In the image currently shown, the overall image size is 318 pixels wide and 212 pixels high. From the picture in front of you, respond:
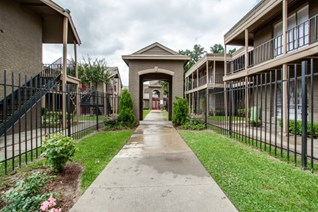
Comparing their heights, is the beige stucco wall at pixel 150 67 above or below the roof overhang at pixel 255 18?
below

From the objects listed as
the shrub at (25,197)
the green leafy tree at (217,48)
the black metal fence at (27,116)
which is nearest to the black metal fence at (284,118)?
the shrub at (25,197)

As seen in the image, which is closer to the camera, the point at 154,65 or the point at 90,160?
the point at 90,160

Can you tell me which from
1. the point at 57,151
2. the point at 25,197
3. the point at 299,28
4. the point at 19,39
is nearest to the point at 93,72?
the point at 19,39

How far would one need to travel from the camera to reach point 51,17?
12484mm

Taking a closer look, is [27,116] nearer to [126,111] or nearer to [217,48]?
[126,111]

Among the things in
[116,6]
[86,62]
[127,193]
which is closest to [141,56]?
[116,6]

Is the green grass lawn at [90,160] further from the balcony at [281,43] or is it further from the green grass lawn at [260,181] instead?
the balcony at [281,43]

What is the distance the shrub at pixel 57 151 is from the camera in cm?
402

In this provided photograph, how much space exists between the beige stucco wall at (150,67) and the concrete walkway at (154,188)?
8263mm

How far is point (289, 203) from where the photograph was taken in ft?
9.72

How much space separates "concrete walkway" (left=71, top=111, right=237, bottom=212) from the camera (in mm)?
3000

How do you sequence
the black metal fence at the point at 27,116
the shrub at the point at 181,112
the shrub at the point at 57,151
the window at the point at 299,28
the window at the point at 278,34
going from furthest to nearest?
the shrub at the point at 181,112, the window at the point at 278,34, the window at the point at 299,28, the black metal fence at the point at 27,116, the shrub at the point at 57,151

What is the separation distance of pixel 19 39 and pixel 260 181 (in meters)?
12.7

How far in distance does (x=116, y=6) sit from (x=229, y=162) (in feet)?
37.6
